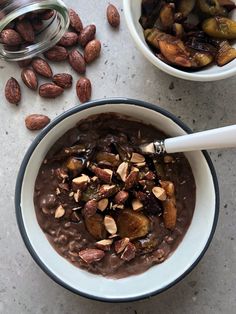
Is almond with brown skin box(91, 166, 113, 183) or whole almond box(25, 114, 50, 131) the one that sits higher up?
whole almond box(25, 114, 50, 131)

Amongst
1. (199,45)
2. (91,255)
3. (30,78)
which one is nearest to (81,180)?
(91,255)

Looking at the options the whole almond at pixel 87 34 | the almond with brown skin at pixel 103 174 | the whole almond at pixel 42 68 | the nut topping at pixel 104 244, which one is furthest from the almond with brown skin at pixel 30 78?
the nut topping at pixel 104 244

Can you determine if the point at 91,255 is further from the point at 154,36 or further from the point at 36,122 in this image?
the point at 154,36

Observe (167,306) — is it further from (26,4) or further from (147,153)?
(26,4)

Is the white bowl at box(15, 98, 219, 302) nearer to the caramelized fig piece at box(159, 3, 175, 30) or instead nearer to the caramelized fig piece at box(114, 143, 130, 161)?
the caramelized fig piece at box(114, 143, 130, 161)

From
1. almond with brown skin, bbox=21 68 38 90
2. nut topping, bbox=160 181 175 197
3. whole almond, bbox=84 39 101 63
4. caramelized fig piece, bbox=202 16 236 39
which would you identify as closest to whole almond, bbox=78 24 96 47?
whole almond, bbox=84 39 101 63
